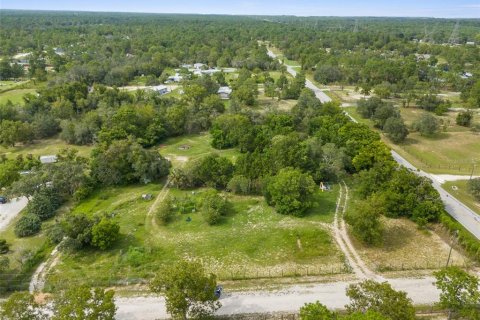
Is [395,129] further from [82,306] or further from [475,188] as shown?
[82,306]

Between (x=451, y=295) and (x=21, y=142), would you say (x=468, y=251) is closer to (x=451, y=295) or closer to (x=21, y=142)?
(x=451, y=295)

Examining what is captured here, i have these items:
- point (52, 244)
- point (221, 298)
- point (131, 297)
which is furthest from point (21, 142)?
point (221, 298)

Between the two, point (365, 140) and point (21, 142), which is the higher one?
point (365, 140)

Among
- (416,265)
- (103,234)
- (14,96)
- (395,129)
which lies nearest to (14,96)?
(14,96)

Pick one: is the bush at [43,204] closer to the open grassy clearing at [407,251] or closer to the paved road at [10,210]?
the paved road at [10,210]

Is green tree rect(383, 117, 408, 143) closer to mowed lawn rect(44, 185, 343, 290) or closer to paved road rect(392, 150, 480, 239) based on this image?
paved road rect(392, 150, 480, 239)

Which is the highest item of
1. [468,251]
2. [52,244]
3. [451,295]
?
[451,295]
